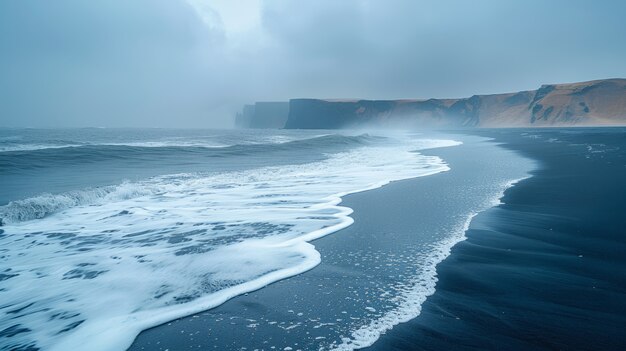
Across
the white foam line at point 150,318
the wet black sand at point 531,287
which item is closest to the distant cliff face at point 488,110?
the wet black sand at point 531,287

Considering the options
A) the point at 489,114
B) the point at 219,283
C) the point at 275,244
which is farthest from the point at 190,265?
the point at 489,114

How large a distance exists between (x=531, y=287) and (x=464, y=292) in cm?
62

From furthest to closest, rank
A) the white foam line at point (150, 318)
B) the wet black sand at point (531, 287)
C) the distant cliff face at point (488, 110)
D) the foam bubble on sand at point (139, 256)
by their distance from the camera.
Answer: the distant cliff face at point (488, 110) < the foam bubble on sand at point (139, 256) < the white foam line at point (150, 318) < the wet black sand at point (531, 287)

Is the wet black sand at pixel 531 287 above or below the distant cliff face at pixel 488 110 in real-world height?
below

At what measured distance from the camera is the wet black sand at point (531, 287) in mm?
2359

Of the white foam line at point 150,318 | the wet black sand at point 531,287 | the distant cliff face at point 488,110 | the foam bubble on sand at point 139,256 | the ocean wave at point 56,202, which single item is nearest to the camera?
the wet black sand at point 531,287

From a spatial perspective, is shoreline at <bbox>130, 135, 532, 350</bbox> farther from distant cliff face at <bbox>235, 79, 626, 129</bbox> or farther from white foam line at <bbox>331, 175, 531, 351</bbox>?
distant cliff face at <bbox>235, 79, 626, 129</bbox>

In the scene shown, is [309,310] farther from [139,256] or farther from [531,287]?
[139,256]

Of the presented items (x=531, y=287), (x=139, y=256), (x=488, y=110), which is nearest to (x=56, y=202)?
(x=139, y=256)

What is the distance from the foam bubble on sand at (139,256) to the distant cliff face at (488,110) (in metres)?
87.3

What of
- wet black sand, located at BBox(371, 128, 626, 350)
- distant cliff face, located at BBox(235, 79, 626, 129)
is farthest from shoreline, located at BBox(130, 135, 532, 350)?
distant cliff face, located at BBox(235, 79, 626, 129)

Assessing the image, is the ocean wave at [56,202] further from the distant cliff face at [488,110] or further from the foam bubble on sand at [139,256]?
the distant cliff face at [488,110]

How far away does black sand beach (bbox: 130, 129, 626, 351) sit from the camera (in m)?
2.40

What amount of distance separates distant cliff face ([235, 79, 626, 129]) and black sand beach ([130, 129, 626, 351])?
85.8 metres
